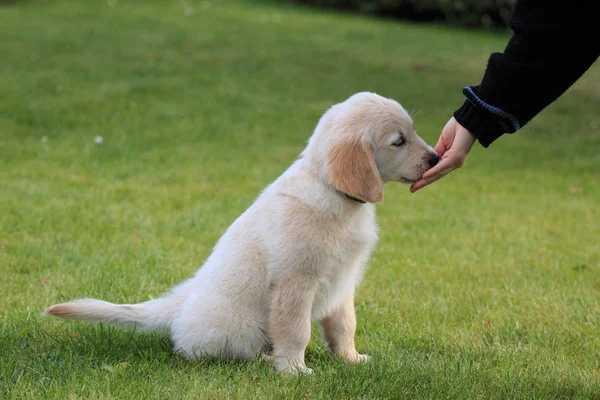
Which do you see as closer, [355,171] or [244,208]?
[355,171]

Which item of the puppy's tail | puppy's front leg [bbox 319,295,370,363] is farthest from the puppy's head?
the puppy's tail

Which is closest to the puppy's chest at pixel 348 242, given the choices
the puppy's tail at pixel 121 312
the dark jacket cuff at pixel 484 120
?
the dark jacket cuff at pixel 484 120

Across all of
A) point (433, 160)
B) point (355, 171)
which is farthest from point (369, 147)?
point (433, 160)

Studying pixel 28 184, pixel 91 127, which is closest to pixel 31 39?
pixel 91 127

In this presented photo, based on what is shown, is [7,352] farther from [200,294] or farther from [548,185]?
[548,185]

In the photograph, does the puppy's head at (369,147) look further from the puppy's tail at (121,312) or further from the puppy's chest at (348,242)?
the puppy's tail at (121,312)

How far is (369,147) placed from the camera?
3301 mm

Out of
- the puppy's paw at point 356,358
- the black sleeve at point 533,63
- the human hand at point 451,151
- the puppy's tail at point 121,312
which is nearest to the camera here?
the black sleeve at point 533,63

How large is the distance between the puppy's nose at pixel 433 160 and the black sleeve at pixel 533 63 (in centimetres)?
32

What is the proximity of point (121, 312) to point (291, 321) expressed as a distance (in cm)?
82

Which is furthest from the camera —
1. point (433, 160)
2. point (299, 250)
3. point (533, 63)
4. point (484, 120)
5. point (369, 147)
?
point (433, 160)

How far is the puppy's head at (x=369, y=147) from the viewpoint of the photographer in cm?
324

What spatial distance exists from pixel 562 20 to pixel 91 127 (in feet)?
23.7

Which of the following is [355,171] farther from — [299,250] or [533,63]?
[533,63]
